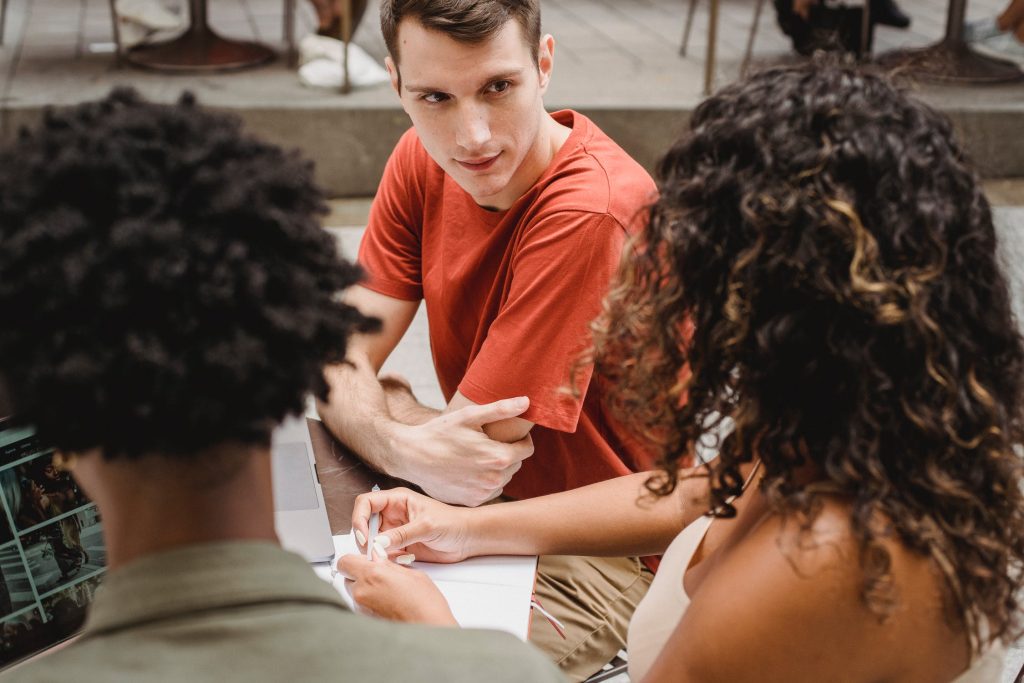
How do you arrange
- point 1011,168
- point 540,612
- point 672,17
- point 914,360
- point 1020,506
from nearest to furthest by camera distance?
point 914,360 < point 1020,506 < point 540,612 < point 1011,168 < point 672,17

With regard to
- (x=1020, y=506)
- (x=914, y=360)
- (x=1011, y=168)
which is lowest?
(x=1011, y=168)

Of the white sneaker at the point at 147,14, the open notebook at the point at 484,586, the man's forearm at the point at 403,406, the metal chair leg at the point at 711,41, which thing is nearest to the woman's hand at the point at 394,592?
the open notebook at the point at 484,586

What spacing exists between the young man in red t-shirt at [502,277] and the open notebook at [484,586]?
131 mm

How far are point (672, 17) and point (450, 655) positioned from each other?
5373 millimetres

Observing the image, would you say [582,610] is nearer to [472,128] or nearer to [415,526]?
[415,526]

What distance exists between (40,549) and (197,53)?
3633mm

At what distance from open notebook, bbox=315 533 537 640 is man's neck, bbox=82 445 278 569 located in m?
0.47

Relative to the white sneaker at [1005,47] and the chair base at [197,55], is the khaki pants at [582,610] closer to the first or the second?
the chair base at [197,55]

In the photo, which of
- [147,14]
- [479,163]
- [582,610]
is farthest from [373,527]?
[147,14]

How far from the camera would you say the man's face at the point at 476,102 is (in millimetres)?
1606

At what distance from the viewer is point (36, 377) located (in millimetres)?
706

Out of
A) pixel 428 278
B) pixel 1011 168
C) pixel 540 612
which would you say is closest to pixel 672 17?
pixel 1011 168

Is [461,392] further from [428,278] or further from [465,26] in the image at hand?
[465,26]

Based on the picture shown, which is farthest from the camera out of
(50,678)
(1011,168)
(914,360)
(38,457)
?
(1011,168)
